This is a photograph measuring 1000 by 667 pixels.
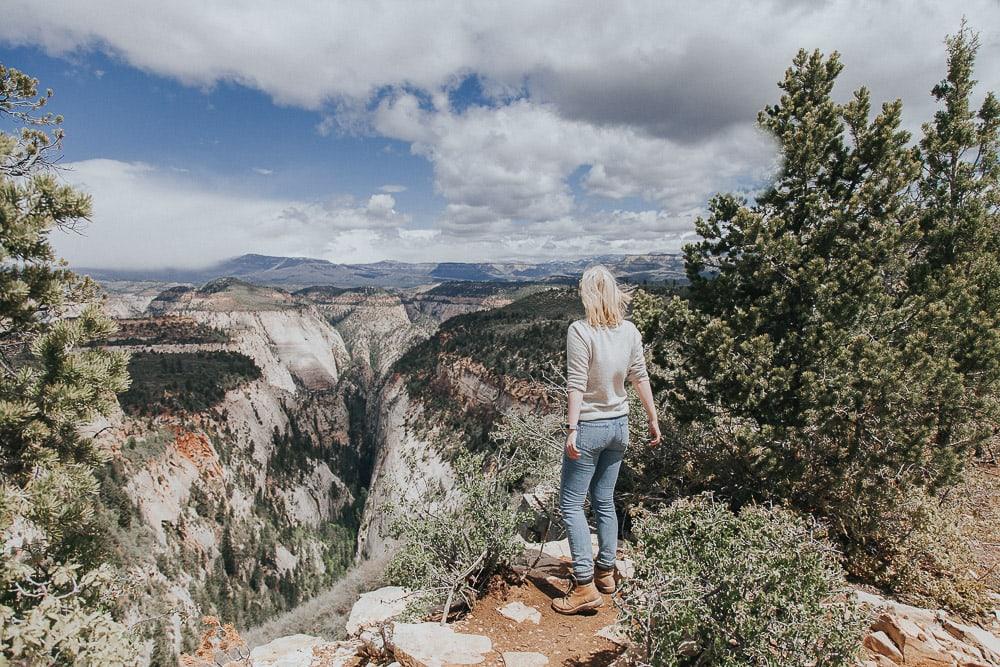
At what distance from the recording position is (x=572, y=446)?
442 cm

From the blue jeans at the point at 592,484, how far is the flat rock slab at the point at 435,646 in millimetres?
1227

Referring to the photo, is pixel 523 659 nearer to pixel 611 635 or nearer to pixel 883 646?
pixel 611 635

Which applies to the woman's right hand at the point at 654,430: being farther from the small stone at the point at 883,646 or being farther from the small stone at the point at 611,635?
the small stone at the point at 883,646

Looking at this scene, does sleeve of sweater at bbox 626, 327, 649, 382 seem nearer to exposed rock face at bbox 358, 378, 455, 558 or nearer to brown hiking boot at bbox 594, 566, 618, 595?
brown hiking boot at bbox 594, 566, 618, 595

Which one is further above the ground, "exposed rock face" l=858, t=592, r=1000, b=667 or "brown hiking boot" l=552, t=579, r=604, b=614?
"exposed rock face" l=858, t=592, r=1000, b=667

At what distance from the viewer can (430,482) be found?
20.0ft

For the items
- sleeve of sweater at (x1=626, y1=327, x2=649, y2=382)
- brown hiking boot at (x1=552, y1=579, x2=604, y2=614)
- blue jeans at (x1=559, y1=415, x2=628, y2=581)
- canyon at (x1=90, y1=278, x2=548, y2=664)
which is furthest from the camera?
canyon at (x1=90, y1=278, x2=548, y2=664)

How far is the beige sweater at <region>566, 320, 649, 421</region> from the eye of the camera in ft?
14.5

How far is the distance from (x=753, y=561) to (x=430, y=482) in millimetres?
4031

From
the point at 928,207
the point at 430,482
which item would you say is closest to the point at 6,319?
the point at 430,482

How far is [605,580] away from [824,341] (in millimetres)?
5189

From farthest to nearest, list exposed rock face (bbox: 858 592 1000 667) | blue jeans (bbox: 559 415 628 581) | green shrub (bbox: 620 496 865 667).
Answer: blue jeans (bbox: 559 415 628 581) → exposed rock face (bbox: 858 592 1000 667) → green shrub (bbox: 620 496 865 667)

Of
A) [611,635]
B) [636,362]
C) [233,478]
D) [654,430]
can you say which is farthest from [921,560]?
[233,478]

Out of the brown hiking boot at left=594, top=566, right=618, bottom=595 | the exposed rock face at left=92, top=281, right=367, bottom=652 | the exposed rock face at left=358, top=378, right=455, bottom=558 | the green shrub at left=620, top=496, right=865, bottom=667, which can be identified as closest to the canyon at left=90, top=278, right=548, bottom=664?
the exposed rock face at left=92, top=281, right=367, bottom=652
